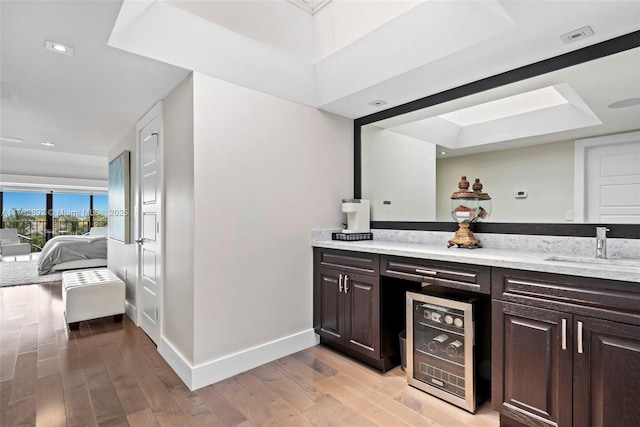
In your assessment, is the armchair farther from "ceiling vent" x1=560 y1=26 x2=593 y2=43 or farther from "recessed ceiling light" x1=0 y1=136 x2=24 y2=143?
"ceiling vent" x1=560 y1=26 x2=593 y2=43

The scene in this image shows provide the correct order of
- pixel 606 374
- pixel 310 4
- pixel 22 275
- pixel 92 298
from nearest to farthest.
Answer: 1. pixel 606 374
2. pixel 310 4
3. pixel 92 298
4. pixel 22 275

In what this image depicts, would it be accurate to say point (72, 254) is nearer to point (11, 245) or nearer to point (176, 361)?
point (11, 245)

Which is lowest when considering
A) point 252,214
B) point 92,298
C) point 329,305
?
point 92,298

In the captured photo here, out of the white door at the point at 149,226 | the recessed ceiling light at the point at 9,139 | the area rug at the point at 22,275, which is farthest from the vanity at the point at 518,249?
the area rug at the point at 22,275

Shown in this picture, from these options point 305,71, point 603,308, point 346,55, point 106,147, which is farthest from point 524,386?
point 106,147

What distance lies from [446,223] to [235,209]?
5.70ft

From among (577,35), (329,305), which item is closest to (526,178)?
(577,35)

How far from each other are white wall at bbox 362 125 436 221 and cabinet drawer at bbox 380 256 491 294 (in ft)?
2.36

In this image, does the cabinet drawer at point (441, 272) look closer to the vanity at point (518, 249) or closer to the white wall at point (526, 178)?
the vanity at point (518, 249)

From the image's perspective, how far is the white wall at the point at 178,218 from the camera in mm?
2363

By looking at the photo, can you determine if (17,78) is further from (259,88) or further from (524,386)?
(524,386)

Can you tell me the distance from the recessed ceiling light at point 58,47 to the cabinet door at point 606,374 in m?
3.33

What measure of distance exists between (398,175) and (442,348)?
5.28 feet

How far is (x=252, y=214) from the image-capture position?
8.50 feet
